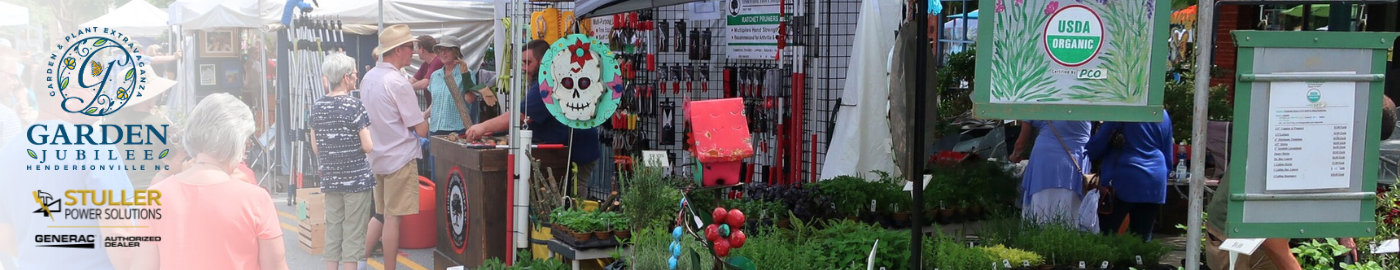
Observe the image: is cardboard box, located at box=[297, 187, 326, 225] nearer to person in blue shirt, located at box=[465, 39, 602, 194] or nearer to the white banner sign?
person in blue shirt, located at box=[465, 39, 602, 194]

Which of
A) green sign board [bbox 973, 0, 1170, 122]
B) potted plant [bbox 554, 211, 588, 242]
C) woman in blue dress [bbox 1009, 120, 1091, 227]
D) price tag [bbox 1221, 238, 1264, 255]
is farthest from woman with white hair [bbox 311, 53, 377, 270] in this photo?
price tag [bbox 1221, 238, 1264, 255]

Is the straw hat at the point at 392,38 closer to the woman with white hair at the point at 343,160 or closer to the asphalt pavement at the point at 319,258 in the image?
the woman with white hair at the point at 343,160

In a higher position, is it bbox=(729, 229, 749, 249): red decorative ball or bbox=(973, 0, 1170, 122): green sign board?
bbox=(973, 0, 1170, 122): green sign board

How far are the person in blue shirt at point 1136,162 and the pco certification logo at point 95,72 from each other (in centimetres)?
456

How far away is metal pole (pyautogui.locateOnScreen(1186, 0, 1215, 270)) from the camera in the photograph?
2742 mm

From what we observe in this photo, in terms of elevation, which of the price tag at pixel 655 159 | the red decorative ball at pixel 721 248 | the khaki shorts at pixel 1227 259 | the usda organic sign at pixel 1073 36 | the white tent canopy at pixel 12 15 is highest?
the white tent canopy at pixel 12 15

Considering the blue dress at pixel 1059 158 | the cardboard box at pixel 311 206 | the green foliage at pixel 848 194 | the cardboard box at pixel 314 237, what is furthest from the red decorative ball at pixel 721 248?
the cardboard box at pixel 314 237

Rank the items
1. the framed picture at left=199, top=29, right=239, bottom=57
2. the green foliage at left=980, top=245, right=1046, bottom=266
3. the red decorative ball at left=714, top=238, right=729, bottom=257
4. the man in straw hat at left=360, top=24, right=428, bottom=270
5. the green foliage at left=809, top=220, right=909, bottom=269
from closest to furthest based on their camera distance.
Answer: the red decorative ball at left=714, top=238, right=729, bottom=257, the green foliage at left=809, top=220, right=909, bottom=269, the green foliage at left=980, top=245, right=1046, bottom=266, the man in straw hat at left=360, top=24, right=428, bottom=270, the framed picture at left=199, top=29, right=239, bottom=57

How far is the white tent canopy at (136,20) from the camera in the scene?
179 inches

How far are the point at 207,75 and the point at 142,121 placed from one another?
1446 mm

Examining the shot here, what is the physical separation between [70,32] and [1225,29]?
11.2m

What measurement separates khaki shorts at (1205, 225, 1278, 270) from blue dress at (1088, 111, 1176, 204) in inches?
65.6

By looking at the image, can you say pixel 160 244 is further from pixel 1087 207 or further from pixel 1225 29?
pixel 1225 29

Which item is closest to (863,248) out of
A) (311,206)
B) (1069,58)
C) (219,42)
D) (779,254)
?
(779,254)
